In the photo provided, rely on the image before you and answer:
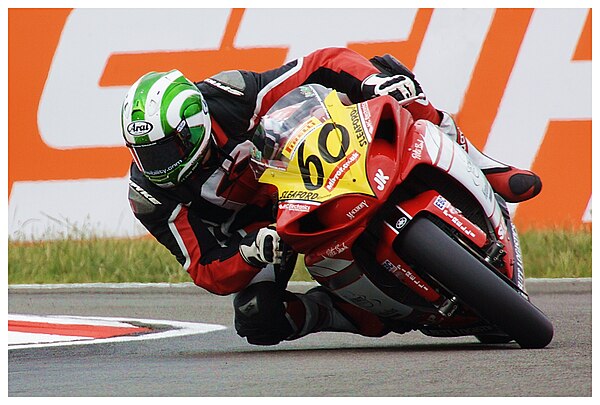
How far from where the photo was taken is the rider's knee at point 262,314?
5925mm

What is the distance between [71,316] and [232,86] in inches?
98.5

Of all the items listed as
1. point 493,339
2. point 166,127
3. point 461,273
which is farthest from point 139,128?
point 493,339

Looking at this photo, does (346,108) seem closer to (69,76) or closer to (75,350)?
(75,350)

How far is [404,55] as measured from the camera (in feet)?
29.7

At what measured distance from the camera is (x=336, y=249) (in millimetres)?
5113

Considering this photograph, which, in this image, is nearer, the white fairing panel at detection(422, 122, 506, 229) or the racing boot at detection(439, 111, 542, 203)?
the white fairing panel at detection(422, 122, 506, 229)

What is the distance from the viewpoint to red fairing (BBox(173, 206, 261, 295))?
18.6 feet

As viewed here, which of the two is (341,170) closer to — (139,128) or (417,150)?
(417,150)

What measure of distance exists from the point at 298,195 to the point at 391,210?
1.22ft

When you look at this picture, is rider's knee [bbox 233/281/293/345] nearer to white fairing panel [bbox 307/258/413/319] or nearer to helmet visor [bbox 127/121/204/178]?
white fairing panel [bbox 307/258/413/319]

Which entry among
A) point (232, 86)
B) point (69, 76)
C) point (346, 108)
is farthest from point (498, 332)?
point (69, 76)

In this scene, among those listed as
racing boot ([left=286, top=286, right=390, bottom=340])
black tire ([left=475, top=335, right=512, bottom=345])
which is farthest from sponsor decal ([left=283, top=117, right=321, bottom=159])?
black tire ([left=475, top=335, right=512, bottom=345])

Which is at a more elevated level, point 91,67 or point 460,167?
point 91,67

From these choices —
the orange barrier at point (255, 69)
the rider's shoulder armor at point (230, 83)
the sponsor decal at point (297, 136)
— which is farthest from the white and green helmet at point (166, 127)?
the orange barrier at point (255, 69)
